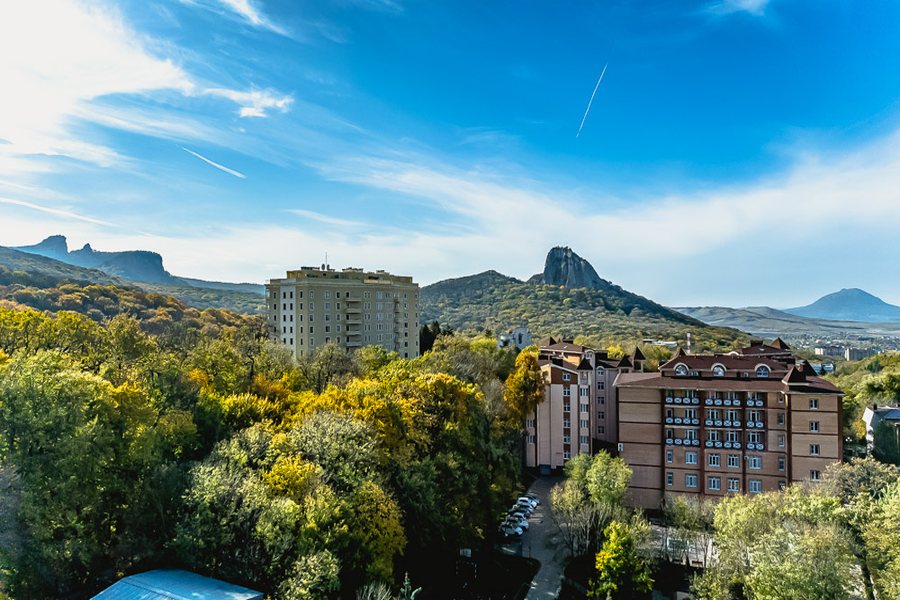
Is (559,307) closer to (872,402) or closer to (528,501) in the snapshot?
(872,402)

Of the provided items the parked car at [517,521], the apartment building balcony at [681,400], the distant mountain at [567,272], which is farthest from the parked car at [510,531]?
the distant mountain at [567,272]

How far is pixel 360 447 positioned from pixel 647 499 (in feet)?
85.2

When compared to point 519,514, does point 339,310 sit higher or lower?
higher

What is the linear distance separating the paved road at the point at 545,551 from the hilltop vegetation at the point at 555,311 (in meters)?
77.8

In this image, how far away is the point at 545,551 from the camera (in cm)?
3294

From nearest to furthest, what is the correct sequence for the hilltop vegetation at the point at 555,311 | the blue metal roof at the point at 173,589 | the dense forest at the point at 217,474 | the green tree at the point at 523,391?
the blue metal roof at the point at 173,589 < the dense forest at the point at 217,474 < the green tree at the point at 523,391 < the hilltop vegetation at the point at 555,311

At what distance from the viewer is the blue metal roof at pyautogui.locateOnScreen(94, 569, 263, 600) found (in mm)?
16594

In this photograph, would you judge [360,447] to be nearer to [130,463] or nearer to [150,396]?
[130,463]

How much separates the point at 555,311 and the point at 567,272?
43.5m

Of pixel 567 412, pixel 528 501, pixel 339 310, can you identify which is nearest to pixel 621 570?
pixel 528 501

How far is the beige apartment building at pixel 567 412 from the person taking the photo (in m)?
46.2

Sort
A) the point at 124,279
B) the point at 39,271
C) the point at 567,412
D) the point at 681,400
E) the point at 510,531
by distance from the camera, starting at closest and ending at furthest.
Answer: the point at 510,531 < the point at 681,400 < the point at 567,412 < the point at 39,271 < the point at 124,279

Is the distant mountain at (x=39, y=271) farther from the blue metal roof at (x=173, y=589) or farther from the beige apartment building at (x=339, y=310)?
the blue metal roof at (x=173, y=589)

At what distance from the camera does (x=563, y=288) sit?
591ft
